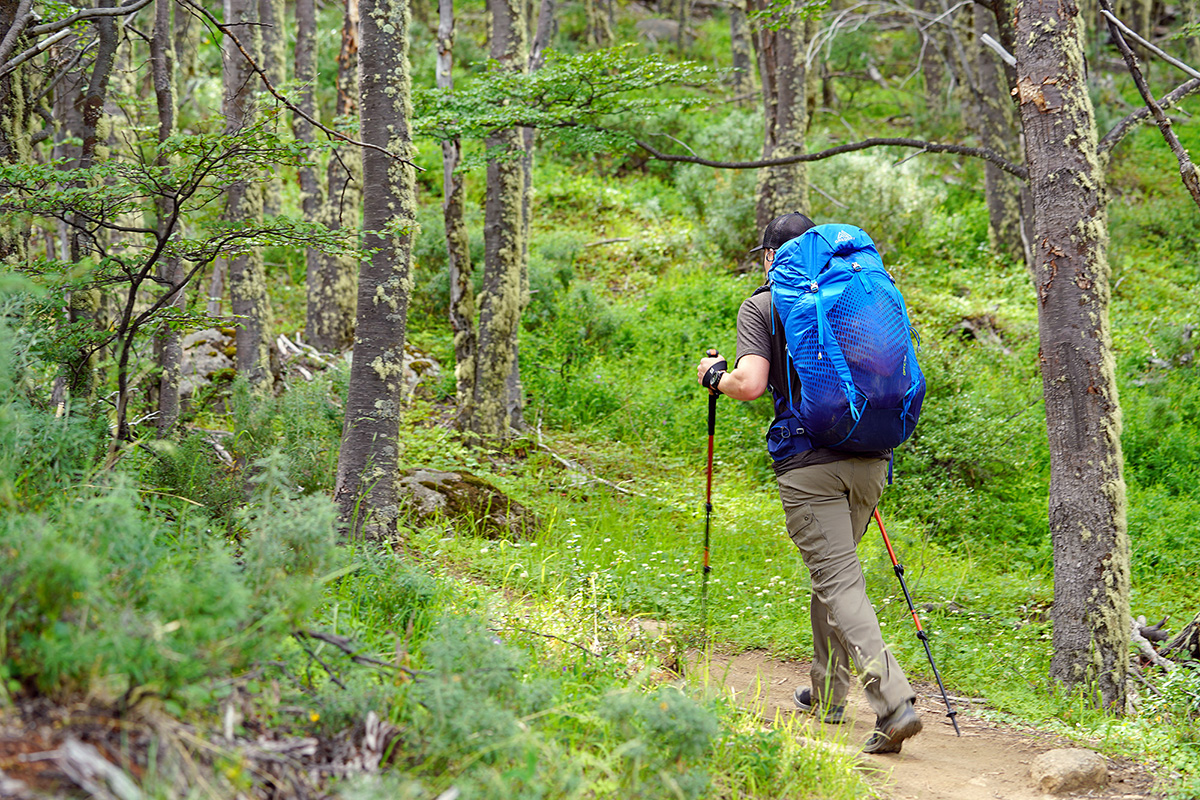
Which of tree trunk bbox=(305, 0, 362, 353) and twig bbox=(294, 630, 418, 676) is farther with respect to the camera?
tree trunk bbox=(305, 0, 362, 353)

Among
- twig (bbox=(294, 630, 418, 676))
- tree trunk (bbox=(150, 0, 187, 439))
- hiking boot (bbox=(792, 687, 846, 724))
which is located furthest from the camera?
tree trunk (bbox=(150, 0, 187, 439))

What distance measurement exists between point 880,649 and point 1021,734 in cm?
119

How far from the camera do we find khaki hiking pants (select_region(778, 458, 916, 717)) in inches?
144

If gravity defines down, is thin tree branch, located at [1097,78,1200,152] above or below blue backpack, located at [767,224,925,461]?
above

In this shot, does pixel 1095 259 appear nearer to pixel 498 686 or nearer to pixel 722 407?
pixel 498 686

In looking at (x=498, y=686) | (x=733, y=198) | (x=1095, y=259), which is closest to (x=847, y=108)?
(x=733, y=198)

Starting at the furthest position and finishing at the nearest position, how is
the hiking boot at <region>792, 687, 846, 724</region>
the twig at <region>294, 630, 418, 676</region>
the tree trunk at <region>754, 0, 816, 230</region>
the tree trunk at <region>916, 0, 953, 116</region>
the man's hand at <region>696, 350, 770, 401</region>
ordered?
the tree trunk at <region>916, 0, 953, 116</region>
the tree trunk at <region>754, 0, 816, 230</region>
the hiking boot at <region>792, 687, 846, 724</region>
the man's hand at <region>696, 350, 770, 401</region>
the twig at <region>294, 630, 418, 676</region>

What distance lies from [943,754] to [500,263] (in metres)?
6.08

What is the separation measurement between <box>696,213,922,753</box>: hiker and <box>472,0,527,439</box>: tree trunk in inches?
188

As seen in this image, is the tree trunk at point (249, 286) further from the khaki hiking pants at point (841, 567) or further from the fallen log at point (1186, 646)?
the fallen log at point (1186, 646)

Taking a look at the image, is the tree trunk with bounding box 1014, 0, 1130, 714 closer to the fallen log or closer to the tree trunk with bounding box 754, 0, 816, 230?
the fallen log

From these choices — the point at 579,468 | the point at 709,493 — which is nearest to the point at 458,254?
the point at 579,468

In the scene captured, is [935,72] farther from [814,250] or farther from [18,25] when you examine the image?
[18,25]

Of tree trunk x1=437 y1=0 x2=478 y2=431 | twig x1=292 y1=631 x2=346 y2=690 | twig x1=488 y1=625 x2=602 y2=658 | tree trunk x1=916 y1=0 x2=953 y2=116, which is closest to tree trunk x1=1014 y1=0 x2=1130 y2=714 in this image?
twig x1=488 y1=625 x2=602 y2=658
